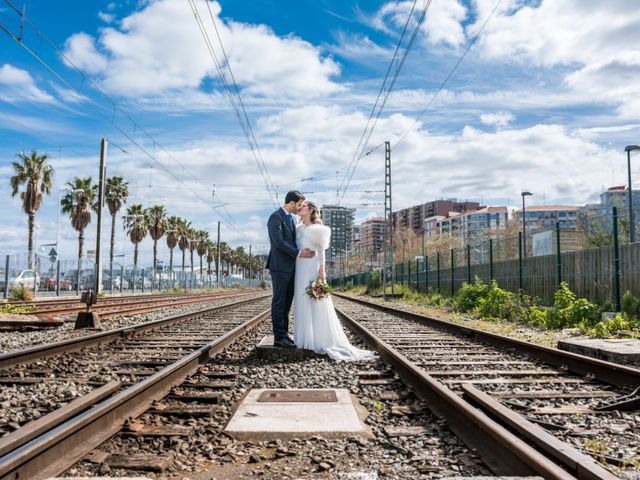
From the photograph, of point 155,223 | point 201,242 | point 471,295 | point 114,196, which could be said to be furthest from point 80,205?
point 201,242

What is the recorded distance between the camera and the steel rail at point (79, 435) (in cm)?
286

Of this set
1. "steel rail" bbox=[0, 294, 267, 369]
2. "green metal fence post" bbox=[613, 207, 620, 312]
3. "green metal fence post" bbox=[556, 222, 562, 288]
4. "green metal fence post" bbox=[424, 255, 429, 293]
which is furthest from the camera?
"green metal fence post" bbox=[424, 255, 429, 293]

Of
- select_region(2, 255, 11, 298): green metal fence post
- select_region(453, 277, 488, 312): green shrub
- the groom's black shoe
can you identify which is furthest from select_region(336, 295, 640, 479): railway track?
select_region(2, 255, 11, 298): green metal fence post

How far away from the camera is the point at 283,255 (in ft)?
25.0

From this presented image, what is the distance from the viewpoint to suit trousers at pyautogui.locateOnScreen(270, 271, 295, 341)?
25.1 ft

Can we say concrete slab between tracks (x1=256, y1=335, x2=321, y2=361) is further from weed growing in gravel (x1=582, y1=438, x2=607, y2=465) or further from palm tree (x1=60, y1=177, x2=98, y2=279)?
palm tree (x1=60, y1=177, x2=98, y2=279)

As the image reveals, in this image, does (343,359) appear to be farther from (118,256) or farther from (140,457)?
(118,256)

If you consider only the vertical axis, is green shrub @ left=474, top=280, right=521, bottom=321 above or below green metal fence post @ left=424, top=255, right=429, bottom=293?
below

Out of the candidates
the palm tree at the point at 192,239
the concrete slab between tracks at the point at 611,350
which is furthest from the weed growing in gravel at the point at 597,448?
the palm tree at the point at 192,239

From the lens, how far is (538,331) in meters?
12.8

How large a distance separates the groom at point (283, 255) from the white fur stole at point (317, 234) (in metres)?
0.16

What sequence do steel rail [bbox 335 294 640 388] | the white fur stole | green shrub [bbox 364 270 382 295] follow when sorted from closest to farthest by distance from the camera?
steel rail [bbox 335 294 640 388]
the white fur stole
green shrub [bbox 364 270 382 295]

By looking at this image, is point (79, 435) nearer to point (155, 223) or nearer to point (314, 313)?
point (314, 313)

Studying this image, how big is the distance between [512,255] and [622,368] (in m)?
15.1
